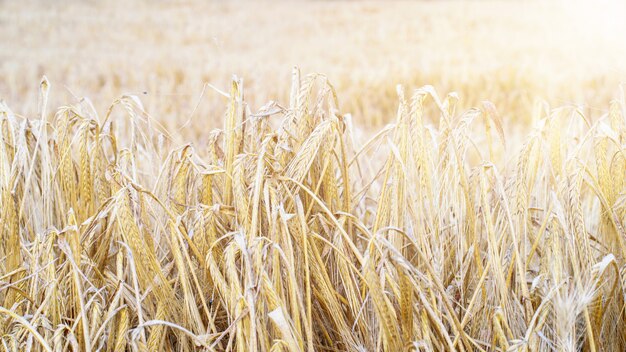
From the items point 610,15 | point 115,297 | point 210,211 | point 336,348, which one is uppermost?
point 610,15

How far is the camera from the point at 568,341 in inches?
37.3

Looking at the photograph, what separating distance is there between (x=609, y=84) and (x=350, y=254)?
3787 mm

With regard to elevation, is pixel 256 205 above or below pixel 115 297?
above

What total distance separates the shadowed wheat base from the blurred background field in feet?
5.25

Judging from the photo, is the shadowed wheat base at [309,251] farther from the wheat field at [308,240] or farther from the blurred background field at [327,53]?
the blurred background field at [327,53]

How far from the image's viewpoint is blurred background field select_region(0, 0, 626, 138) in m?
4.29

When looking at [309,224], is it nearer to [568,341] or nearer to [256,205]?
[256,205]

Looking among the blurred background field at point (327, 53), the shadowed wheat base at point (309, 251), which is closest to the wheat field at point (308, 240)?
the shadowed wheat base at point (309, 251)

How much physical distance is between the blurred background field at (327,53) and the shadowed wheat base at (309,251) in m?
1.60

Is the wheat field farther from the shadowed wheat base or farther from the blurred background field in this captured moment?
the blurred background field

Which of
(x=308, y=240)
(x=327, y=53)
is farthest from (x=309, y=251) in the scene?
(x=327, y=53)

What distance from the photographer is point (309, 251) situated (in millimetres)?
1057

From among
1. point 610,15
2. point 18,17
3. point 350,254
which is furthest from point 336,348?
point 18,17

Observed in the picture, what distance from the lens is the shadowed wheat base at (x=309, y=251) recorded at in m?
0.96
